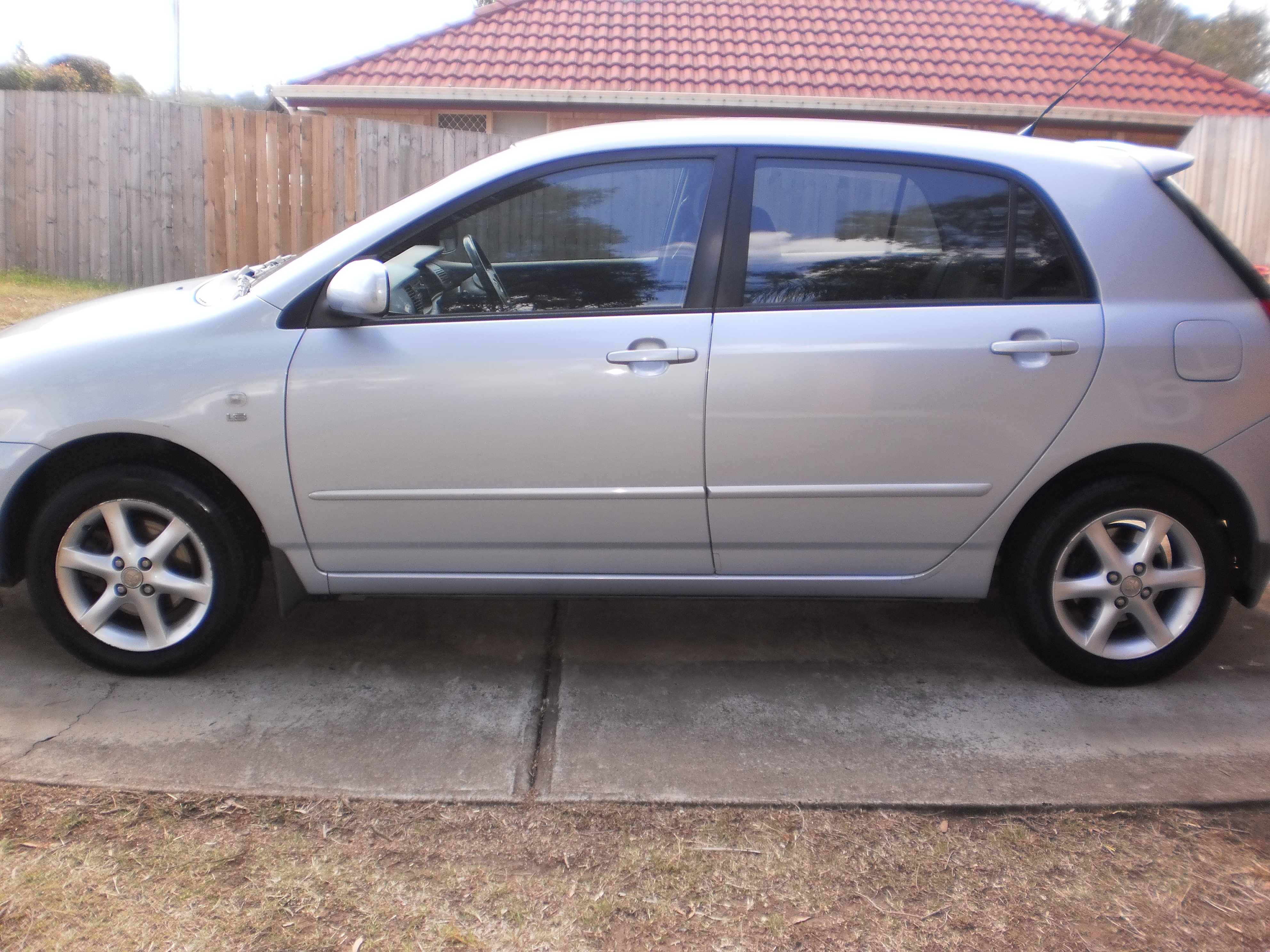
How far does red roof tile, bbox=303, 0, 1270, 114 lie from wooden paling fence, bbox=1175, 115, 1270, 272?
2.05m

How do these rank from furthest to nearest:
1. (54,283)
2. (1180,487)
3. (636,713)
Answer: (54,283)
(1180,487)
(636,713)

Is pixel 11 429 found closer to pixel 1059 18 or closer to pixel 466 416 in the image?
pixel 466 416

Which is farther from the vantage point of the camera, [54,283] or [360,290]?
[54,283]

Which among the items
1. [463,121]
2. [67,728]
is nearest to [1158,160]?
[67,728]

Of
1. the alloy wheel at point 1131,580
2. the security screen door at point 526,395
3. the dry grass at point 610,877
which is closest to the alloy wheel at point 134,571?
the security screen door at point 526,395

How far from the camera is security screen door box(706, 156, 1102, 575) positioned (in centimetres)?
324

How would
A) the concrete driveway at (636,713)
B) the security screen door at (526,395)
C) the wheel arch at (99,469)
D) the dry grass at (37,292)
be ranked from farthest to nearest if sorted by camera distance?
the dry grass at (37,292), the wheel arch at (99,469), the security screen door at (526,395), the concrete driveway at (636,713)

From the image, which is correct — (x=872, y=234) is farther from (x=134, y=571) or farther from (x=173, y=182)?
(x=173, y=182)

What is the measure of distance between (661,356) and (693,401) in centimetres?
17

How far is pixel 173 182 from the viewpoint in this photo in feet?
37.1

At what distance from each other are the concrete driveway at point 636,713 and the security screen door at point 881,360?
52cm

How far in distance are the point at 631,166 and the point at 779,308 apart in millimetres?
673

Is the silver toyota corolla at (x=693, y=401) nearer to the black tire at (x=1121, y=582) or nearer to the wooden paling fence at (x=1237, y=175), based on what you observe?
the black tire at (x=1121, y=582)

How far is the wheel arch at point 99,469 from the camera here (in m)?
3.35
